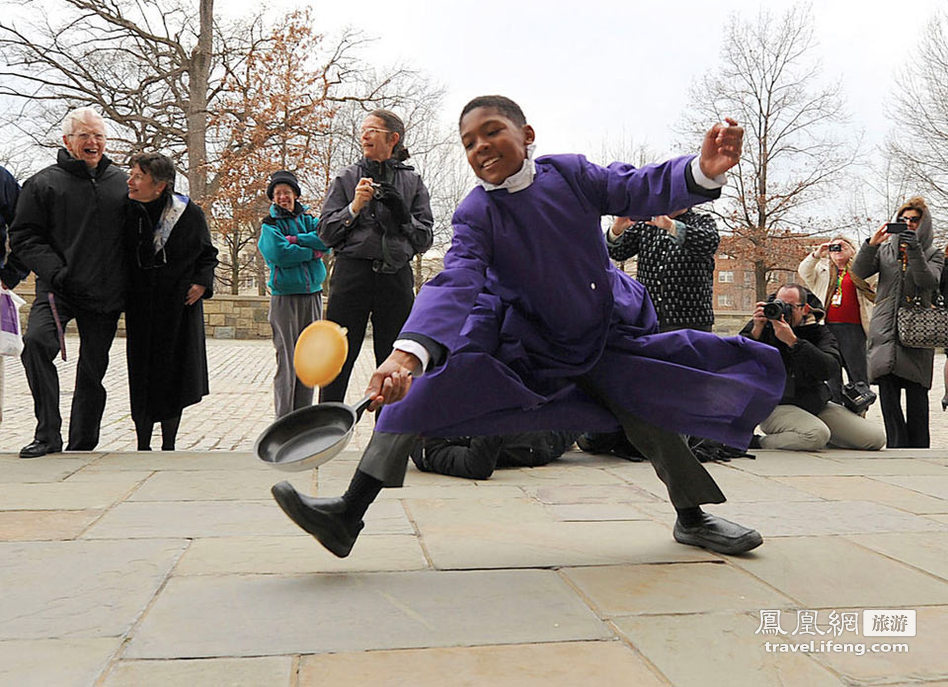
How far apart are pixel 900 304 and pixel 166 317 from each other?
5123 mm

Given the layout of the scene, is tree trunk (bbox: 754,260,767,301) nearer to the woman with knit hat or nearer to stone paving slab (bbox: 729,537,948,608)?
the woman with knit hat

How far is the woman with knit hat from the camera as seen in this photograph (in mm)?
6422

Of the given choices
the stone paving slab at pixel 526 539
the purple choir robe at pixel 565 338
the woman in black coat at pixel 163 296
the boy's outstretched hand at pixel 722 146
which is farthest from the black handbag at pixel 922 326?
the woman in black coat at pixel 163 296

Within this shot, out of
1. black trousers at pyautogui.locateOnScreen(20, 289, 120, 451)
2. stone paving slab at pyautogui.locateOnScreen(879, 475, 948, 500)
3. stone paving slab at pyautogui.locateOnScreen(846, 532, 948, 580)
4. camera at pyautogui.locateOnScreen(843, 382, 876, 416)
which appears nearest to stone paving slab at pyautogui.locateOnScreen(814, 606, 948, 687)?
stone paving slab at pyautogui.locateOnScreen(846, 532, 948, 580)

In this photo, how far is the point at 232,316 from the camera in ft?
69.3

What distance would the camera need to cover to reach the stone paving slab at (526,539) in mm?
3158

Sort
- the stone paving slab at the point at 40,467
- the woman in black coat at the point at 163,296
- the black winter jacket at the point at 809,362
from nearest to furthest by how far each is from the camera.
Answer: the stone paving slab at the point at 40,467 < the woman in black coat at the point at 163,296 < the black winter jacket at the point at 809,362

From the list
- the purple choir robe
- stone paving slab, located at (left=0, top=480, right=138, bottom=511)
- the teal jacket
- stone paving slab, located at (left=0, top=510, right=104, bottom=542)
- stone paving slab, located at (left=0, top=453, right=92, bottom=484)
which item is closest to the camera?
the purple choir robe

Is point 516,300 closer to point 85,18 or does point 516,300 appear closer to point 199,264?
point 199,264

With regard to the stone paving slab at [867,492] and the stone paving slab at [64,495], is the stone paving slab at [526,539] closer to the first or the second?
the stone paving slab at [867,492]

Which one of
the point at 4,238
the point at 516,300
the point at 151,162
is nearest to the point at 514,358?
the point at 516,300

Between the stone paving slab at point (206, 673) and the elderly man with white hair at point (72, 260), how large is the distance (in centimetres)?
363

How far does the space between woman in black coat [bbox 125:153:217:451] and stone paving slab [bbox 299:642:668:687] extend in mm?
3953

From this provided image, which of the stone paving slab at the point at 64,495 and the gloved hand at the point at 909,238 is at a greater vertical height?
the gloved hand at the point at 909,238
